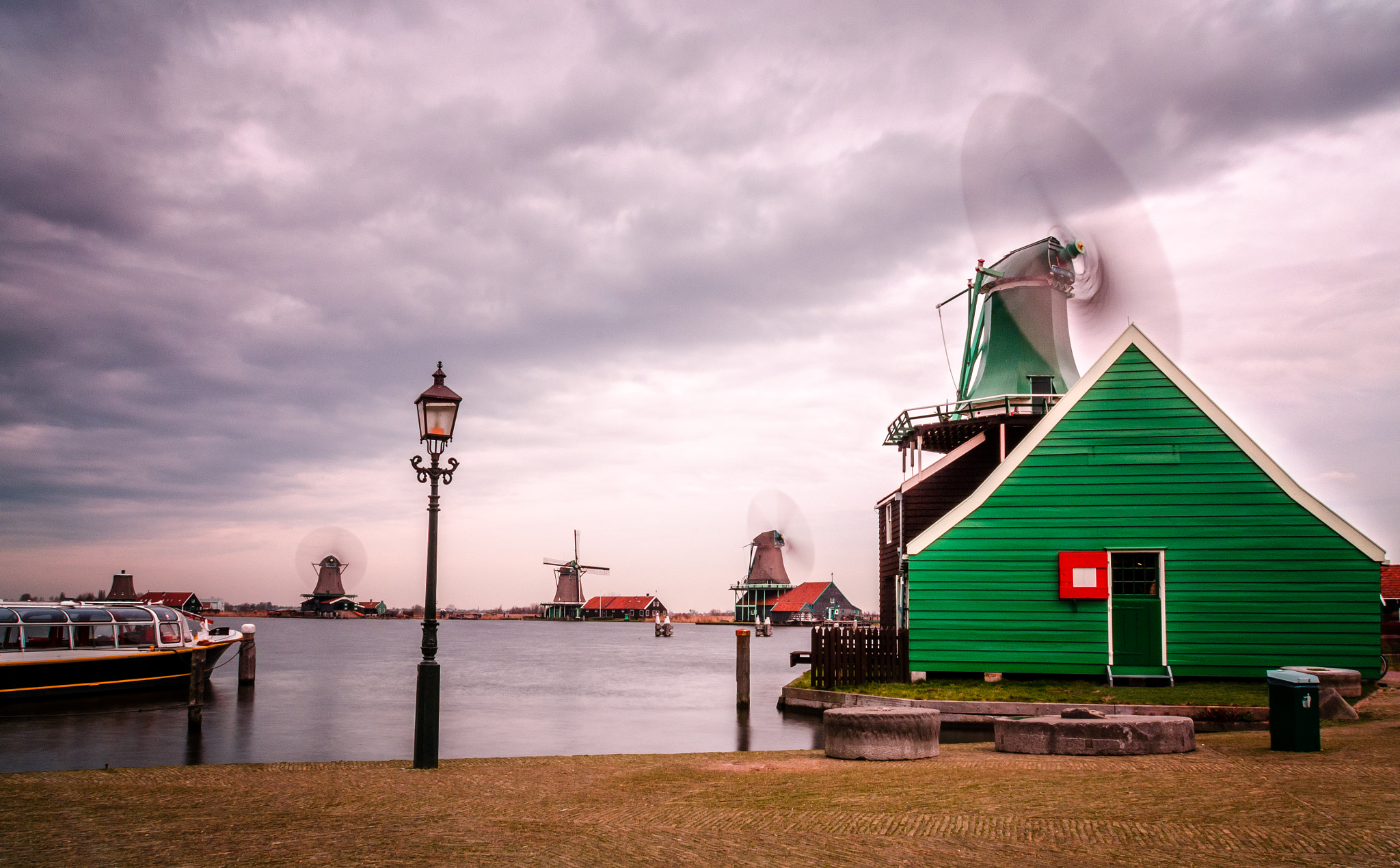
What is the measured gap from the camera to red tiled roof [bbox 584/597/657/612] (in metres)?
177

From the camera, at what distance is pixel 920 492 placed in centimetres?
2811

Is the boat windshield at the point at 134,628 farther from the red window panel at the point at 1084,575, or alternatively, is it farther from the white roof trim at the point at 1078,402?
the red window panel at the point at 1084,575

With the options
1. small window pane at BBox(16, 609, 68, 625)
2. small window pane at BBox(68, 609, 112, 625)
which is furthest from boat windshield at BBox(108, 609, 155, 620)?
small window pane at BBox(16, 609, 68, 625)

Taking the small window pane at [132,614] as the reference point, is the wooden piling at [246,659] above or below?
below

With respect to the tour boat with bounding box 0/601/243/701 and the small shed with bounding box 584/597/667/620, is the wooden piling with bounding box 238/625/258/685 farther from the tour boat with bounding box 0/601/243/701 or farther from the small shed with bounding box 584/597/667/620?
the small shed with bounding box 584/597/667/620

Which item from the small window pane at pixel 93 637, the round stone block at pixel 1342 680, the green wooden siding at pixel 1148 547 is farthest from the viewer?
the small window pane at pixel 93 637

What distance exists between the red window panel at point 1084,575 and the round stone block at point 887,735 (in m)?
9.00

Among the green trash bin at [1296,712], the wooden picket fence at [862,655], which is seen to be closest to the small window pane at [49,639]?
the wooden picket fence at [862,655]

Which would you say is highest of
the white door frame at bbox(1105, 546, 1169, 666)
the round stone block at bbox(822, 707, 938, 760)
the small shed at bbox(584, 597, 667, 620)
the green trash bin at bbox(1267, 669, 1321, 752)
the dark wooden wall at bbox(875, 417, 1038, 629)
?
the dark wooden wall at bbox(875, 417, 1038, 629)

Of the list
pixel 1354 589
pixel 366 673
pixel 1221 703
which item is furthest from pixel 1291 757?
pixel 366 673

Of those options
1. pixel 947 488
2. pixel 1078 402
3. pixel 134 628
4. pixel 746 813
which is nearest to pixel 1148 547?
pixel 1078 402

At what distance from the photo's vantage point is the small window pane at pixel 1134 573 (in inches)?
800

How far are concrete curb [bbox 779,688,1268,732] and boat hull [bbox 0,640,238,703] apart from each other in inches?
709

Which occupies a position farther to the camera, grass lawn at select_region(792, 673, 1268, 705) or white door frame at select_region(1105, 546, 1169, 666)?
white door frame at select_region(1105, 546, 1169, 666)
